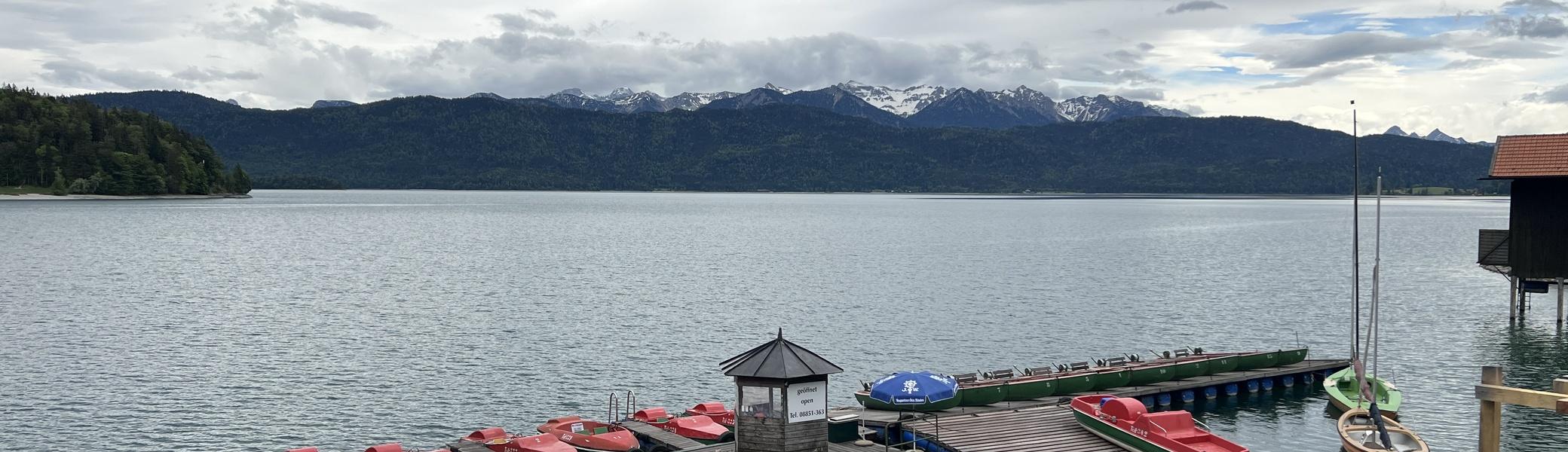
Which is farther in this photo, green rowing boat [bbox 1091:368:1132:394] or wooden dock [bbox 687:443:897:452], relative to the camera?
green rowing boat [bbox 1091:368:1132:394]

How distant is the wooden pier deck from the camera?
34.7 meters

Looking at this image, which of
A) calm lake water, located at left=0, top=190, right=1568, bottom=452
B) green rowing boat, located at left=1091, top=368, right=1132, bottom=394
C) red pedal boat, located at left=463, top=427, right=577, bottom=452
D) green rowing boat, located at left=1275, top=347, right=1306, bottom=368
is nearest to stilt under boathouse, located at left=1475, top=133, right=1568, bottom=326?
calm lake water, located at left=0, top=190, right=1568, bottom=452

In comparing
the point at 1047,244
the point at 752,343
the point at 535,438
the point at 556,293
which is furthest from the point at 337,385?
the point at 1047,244

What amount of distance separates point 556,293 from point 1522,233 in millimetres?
61982

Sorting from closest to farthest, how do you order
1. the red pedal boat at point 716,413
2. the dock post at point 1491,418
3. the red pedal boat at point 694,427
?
the dock post at point 1491,418 < the red pedal boat at point 694,427 < the red pedal boat at point 716,413

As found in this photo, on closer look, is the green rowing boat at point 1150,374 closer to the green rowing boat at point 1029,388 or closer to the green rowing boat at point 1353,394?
the green rowing boat at point 1029,388

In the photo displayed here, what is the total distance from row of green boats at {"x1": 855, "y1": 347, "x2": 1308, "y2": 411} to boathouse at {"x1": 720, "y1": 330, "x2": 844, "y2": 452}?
5781 mm

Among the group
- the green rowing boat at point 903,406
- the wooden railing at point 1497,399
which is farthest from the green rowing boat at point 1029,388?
the wooden railing at point 1497,399

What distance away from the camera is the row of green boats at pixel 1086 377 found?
127ft

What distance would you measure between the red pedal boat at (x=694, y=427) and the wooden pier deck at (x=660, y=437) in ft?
0.60

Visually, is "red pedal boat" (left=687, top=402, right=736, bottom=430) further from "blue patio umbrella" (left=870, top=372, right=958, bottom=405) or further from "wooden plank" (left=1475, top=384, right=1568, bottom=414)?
"wooden plank" (left=1475, top=384, right=1568, bottom=414)

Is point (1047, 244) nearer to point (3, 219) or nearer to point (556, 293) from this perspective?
point (556, 293)

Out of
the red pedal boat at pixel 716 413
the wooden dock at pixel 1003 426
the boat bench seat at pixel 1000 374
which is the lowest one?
the red pedal boat at pixel 716 413

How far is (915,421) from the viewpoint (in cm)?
3525
